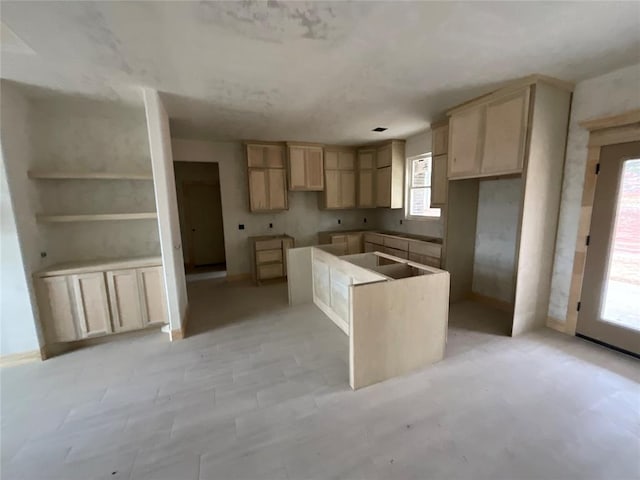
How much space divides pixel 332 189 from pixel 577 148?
12.4ft

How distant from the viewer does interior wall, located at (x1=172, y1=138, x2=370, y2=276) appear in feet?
16.4

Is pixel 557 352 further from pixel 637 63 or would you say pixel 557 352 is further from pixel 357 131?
pixel 357 131

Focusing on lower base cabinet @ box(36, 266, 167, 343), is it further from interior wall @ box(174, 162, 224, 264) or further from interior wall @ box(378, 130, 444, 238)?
interior wall @ box(378, 130, 444, 238)

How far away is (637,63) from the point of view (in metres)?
2.34

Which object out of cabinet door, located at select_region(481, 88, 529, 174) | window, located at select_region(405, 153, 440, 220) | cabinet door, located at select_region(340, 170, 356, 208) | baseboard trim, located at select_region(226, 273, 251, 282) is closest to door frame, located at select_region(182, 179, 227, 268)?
baseboard trim, located at select_region(226, 273, 251, 282)

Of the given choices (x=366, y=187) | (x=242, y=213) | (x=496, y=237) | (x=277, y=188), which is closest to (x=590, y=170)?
(x=496, y=237)

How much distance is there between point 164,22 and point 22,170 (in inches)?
93.6

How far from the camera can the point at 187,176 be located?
6.48m

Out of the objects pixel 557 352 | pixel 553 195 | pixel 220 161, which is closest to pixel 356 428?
pixel 557 352

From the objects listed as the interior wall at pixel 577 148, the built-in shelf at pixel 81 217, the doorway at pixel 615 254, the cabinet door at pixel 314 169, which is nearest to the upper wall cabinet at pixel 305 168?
the cabinet door at pixel 314 169

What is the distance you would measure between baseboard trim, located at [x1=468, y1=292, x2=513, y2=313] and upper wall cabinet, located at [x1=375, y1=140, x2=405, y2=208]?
2.20 m

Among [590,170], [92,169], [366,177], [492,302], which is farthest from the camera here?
[366,177]

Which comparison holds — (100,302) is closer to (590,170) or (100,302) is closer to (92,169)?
(92,169)

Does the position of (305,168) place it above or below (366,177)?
above
